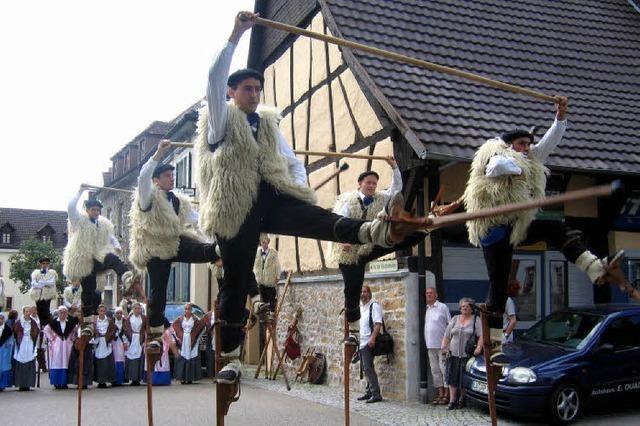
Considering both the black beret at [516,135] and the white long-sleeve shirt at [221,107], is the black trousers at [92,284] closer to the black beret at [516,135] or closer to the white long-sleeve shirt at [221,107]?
the white long-sleeve shirt at [221,107]

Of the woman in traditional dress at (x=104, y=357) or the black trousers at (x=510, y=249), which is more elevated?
the black trousers at (x=510, y=249)

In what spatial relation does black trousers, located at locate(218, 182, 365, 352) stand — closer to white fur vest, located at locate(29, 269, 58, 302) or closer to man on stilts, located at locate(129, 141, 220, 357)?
man on stilts, located at locate(129, 141, 220, 357)

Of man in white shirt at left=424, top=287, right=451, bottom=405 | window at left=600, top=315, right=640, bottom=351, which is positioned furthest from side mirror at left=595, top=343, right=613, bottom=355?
man in white shirt at left=424, top=287, right=451, bottom=405

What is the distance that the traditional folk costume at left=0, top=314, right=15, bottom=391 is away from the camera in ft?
41.6

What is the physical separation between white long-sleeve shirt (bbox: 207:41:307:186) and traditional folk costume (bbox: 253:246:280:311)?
6.60 m

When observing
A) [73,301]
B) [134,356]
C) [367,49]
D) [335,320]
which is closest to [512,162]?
[367,49]

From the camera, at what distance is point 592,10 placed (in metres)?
13.3

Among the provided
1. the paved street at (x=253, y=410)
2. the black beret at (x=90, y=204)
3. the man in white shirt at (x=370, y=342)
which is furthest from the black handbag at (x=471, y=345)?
the black beret at (x=90, y=204)

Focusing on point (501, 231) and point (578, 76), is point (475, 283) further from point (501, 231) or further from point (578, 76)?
point (501, 231)

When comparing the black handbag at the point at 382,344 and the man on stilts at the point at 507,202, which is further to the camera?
the black handbag at the point at 382,344

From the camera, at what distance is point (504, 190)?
477cm

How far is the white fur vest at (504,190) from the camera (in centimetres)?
475

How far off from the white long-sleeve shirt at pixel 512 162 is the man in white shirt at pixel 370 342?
501 centimetres

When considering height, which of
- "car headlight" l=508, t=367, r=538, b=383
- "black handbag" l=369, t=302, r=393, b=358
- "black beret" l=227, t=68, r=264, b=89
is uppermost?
"black beret" l=227, t=68, r=264, b=89
